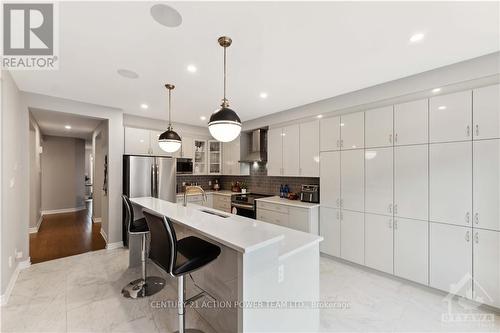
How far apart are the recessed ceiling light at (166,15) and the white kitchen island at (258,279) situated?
5.41ft

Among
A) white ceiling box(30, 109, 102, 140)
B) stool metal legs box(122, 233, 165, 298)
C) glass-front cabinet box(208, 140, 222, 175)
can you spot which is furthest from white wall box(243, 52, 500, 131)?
white ceiling box(30, 109, 102, 140)

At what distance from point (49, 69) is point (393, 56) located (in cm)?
389

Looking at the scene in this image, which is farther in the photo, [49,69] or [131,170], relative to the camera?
[131,170]

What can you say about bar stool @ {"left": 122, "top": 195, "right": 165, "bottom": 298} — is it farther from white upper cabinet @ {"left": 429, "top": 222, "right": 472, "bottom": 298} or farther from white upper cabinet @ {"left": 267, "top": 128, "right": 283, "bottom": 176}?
white upper cabinet @ {"left": 429, "top": 222, "right": 472, "bottom": 298}

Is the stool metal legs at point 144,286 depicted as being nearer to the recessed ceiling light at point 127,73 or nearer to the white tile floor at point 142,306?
the white tile floor at point 142,306

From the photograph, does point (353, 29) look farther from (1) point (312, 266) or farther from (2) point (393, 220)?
(2) point (393, 220)

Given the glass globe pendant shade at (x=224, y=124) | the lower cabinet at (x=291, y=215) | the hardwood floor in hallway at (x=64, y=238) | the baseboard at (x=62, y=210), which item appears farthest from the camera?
the baseboard at (x=62, y=210)

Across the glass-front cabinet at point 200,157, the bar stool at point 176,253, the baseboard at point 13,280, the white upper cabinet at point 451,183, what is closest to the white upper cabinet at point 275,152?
the glass-front cabinet at point 200,157

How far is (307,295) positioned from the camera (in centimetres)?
179

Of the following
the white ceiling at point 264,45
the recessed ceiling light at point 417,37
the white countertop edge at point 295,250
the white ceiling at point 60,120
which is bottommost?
the white countertop edge at point 295,250

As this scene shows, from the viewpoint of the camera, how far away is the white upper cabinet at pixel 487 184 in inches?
85.7

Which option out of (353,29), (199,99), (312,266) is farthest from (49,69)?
(312,266)

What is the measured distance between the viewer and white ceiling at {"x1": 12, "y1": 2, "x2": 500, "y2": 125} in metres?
1.58

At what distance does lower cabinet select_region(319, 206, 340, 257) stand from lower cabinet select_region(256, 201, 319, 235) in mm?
108
